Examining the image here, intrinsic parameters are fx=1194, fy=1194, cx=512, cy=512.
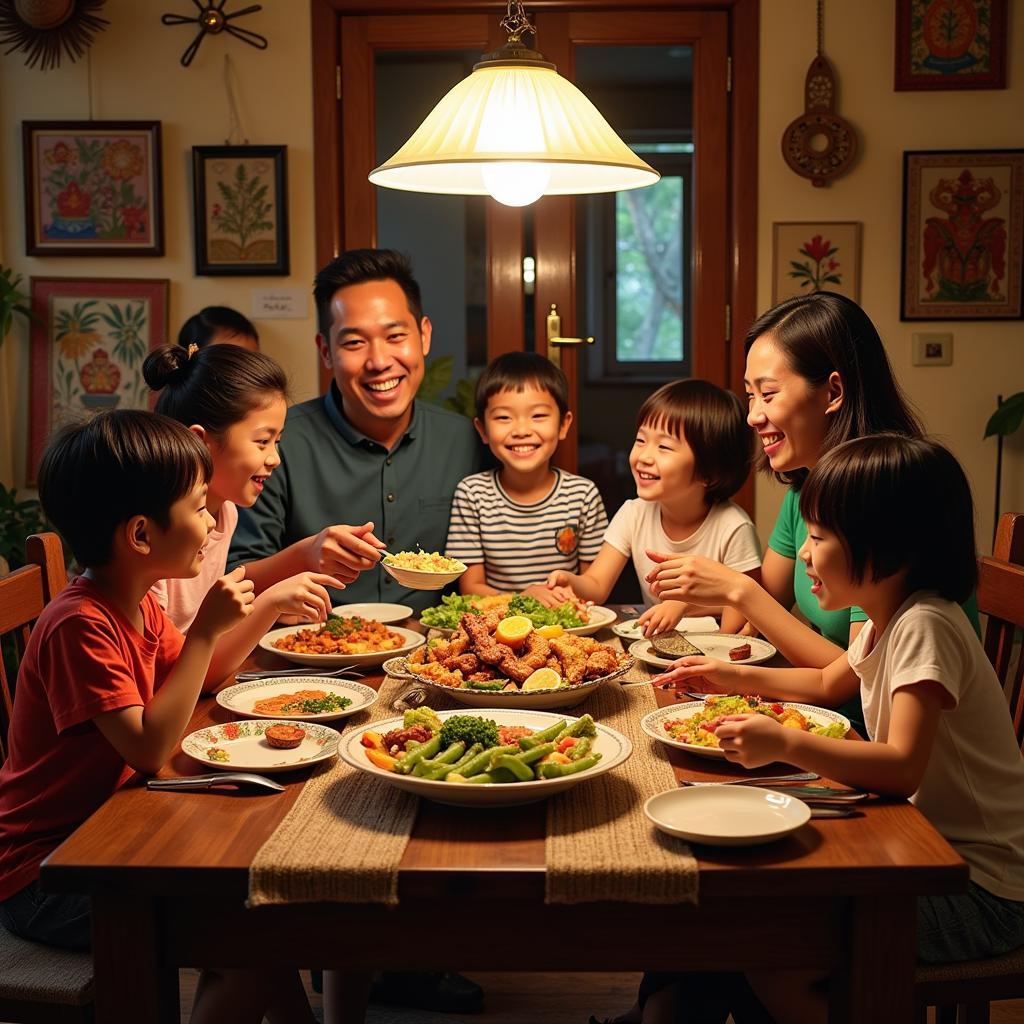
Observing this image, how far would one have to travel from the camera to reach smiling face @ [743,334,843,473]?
203 centimetres

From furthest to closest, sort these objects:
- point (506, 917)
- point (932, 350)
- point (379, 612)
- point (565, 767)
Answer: point (932, 350) < point (379, 612) < point (565, 767) < point (506, 917)

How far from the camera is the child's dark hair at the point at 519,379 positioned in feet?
9.34

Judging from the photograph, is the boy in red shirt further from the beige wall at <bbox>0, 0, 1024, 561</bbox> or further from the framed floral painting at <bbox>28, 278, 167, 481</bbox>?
the framed floral painting at <bbox>28, 278, 167, 481</bbox>

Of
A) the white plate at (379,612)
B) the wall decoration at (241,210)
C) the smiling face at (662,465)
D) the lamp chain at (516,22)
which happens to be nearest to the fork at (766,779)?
the white plate at (379,612)

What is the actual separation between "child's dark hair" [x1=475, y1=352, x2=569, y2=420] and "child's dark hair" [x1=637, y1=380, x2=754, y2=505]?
267 millimetres

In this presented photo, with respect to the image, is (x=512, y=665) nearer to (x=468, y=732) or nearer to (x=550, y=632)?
(x=550, y=632)

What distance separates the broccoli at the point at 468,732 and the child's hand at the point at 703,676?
338 millimetres

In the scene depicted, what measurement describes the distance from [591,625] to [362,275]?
3.76 ft

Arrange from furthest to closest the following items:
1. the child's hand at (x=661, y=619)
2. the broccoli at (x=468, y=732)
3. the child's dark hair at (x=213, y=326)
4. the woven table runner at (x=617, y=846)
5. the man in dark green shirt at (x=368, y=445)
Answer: the child's dark hair at (x=213, y=326) → the man in dark green shirt at (x=368, y=445) → the child's hand at (x=661, y=619) → the broccoli at (x=468, y=732) → the woven table runner at (x=617, y=846)

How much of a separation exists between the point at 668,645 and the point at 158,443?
0.95 m

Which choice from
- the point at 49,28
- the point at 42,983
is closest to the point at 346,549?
the point at 42,983

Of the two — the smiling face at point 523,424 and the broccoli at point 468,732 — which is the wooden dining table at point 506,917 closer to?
the broccoli at point 468,732

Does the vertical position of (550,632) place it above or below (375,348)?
below

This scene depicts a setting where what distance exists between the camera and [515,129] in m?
1.72
